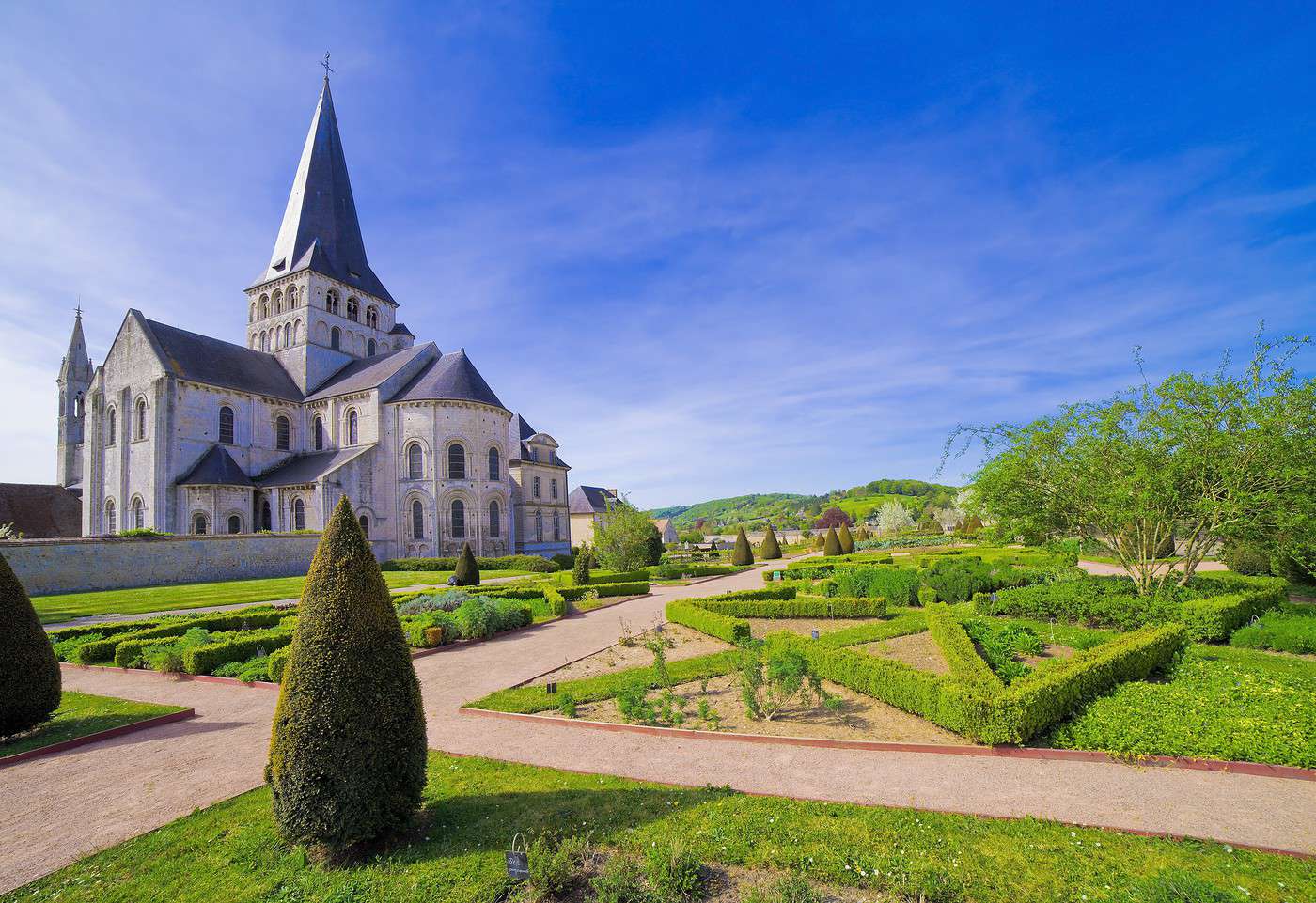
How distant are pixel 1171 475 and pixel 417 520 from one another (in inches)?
1428

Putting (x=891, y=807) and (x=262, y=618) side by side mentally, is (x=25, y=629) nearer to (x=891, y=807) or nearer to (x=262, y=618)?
(x=262, y=618)

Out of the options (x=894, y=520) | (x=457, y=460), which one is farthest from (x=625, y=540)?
(x=894, y=520)

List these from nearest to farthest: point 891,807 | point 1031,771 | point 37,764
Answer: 1. point 891,807
2. point 1031,771
3. point 37,764

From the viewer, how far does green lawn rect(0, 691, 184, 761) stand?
7.80 meters

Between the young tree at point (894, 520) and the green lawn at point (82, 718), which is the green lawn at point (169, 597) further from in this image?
the young tree at point (894, 520)

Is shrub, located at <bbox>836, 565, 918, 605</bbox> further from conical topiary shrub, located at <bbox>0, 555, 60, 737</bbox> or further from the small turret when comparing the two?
the small turret

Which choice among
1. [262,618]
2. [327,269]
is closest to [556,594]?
[262,618]

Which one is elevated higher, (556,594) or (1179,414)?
(1179,414)

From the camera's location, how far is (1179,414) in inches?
517

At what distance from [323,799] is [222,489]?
39748 mm

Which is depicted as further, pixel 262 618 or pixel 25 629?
pixel 262 618

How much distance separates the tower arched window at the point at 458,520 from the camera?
124 ft

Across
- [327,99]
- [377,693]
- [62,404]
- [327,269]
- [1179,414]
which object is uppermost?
[327,99]

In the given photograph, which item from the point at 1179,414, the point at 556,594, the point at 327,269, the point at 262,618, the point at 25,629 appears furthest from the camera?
the point at 327,269
